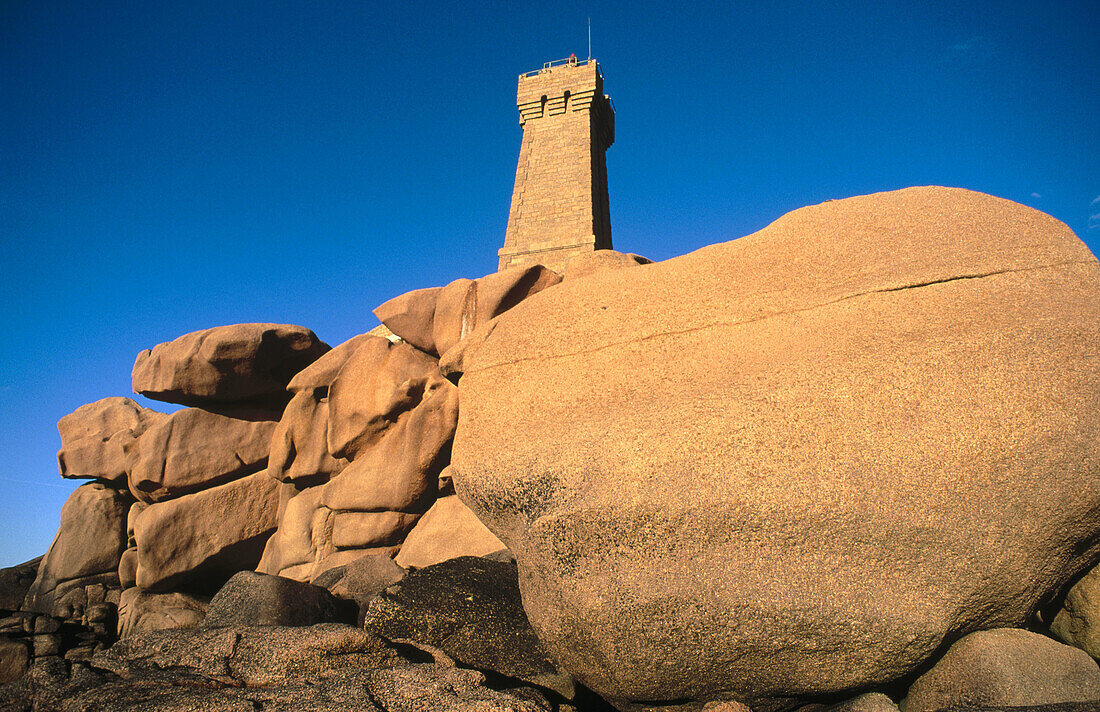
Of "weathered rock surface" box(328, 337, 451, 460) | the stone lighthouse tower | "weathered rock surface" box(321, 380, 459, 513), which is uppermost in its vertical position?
the stone lighthouse tower

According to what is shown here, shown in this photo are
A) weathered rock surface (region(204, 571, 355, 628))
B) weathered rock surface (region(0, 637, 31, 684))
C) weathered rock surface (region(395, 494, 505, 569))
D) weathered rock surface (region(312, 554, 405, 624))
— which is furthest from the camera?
weathered rock surface (region(0, 637, 31, 684))

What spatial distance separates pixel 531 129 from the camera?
1695 centimetres

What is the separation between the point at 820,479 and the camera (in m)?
3.04

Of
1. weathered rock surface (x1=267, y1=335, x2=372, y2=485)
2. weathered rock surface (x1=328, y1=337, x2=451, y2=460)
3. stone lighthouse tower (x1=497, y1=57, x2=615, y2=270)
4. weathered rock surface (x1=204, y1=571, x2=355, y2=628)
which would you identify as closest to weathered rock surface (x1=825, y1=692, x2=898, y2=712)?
weathered rock surface (x1=204, y1=571, x2=355, y2=628)

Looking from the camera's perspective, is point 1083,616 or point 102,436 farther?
point 102,436

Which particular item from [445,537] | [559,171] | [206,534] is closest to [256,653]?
[445,537]

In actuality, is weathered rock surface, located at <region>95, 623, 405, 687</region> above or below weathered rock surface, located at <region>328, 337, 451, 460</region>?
below

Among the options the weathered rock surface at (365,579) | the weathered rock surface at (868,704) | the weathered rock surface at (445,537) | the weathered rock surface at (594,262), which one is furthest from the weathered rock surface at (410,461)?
the weathered rock surface at (868,704)

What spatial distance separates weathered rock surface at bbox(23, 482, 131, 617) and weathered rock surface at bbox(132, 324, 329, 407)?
2.31 meters

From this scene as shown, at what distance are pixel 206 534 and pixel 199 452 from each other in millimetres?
955

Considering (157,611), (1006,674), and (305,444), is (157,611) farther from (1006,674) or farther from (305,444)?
(1006,674)

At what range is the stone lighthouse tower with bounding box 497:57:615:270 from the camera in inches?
601

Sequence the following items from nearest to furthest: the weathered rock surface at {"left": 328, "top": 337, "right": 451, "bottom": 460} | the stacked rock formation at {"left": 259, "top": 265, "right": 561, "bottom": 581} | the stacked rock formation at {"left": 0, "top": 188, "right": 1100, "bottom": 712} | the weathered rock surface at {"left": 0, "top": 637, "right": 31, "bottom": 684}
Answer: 1. the stacked rock formation at {"left": 0, "top": 188, "right": 1100, "bottom": 712}
2. the stacked rock formation at {"left": 259, "top": 265, "right": 561, "bottom": 581}
3. the weathered rock surface at {"left": 328, "top": 337, "right": 451, "bottom": 460}
4. the weathered rock surface at {"left": 0, "top": 637, "right": 31, "bottom": 684}

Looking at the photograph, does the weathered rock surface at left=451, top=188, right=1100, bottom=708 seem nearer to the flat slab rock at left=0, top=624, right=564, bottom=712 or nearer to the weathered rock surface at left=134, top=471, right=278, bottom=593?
the flat slab rock at left=0, top=624, right=564, bottom=712
